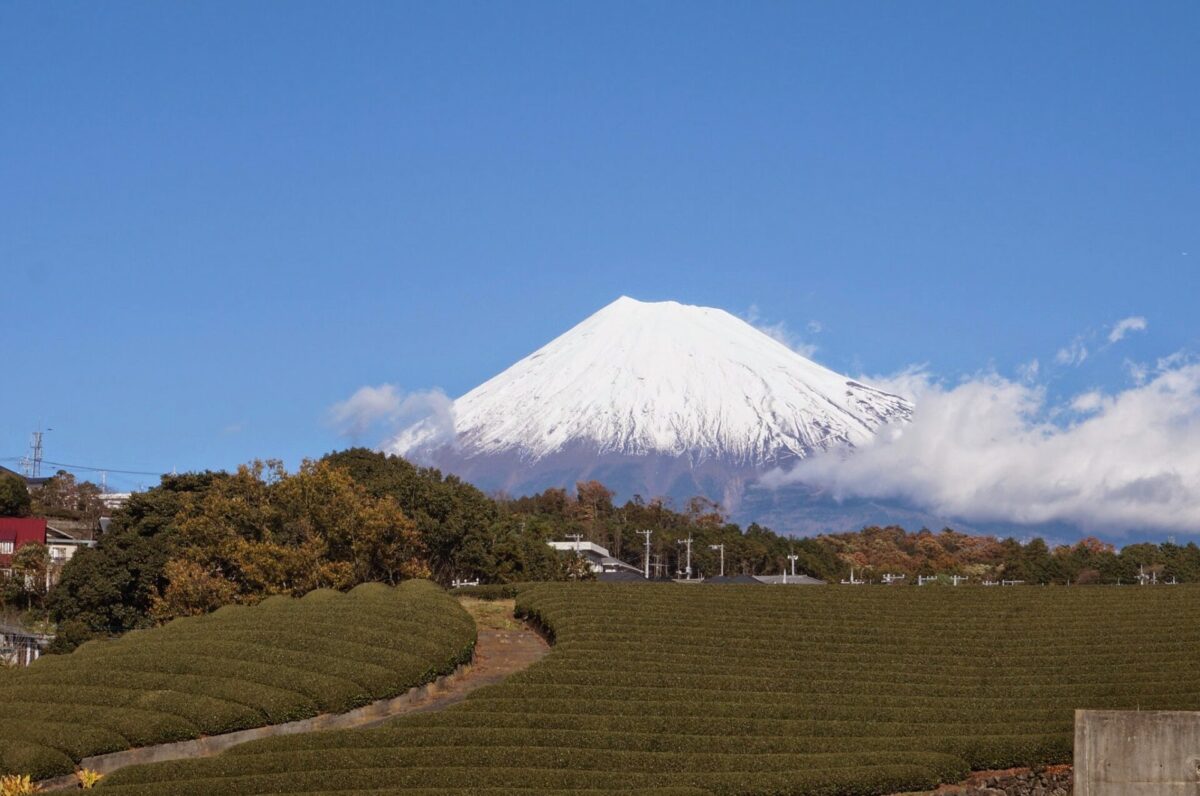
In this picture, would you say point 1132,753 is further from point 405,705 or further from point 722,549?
point 722,549

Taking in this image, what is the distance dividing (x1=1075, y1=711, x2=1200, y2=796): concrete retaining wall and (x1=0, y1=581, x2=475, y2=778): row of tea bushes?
12.3 metres

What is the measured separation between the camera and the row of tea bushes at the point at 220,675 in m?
21.4

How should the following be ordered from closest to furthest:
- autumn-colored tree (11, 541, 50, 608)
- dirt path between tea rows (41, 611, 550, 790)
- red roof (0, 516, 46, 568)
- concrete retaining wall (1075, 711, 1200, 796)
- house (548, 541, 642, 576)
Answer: concrete retaining wall (1075, 711, 1200, 796) → dirt path between tea rows (41, 611, 550, 790) → autumn-colored tree (11, 541, 50, 608) → red roof (0, 516, 46, 568) → house (548, 541, 642, 576)

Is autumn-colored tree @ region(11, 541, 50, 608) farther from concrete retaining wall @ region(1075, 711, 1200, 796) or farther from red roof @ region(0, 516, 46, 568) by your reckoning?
concrete retaining wall @ region(1075, 711, 1200, 796)

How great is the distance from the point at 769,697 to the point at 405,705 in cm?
660

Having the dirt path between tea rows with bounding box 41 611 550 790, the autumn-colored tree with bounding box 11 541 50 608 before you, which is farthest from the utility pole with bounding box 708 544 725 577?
the dirt path between tea rows with bounding box 41 611 550 790

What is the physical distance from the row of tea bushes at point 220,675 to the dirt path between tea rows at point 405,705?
14 cm

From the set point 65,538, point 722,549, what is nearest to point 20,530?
point 65,538

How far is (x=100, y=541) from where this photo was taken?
4828cm

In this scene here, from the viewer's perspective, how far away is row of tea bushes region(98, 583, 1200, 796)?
20.1 metres

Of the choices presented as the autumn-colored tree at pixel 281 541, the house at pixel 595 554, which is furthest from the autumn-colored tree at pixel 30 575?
the house at pixel 595 554

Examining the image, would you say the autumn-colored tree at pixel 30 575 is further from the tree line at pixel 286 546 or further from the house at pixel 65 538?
the house at pixel 65 538

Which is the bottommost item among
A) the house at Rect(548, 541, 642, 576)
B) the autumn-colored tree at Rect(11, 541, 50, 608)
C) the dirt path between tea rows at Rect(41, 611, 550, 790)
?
the dirt path between tea rows at Rect(41, 611, 550, 790)

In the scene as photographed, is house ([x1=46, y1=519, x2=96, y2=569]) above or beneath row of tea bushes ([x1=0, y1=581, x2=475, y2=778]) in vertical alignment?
above
